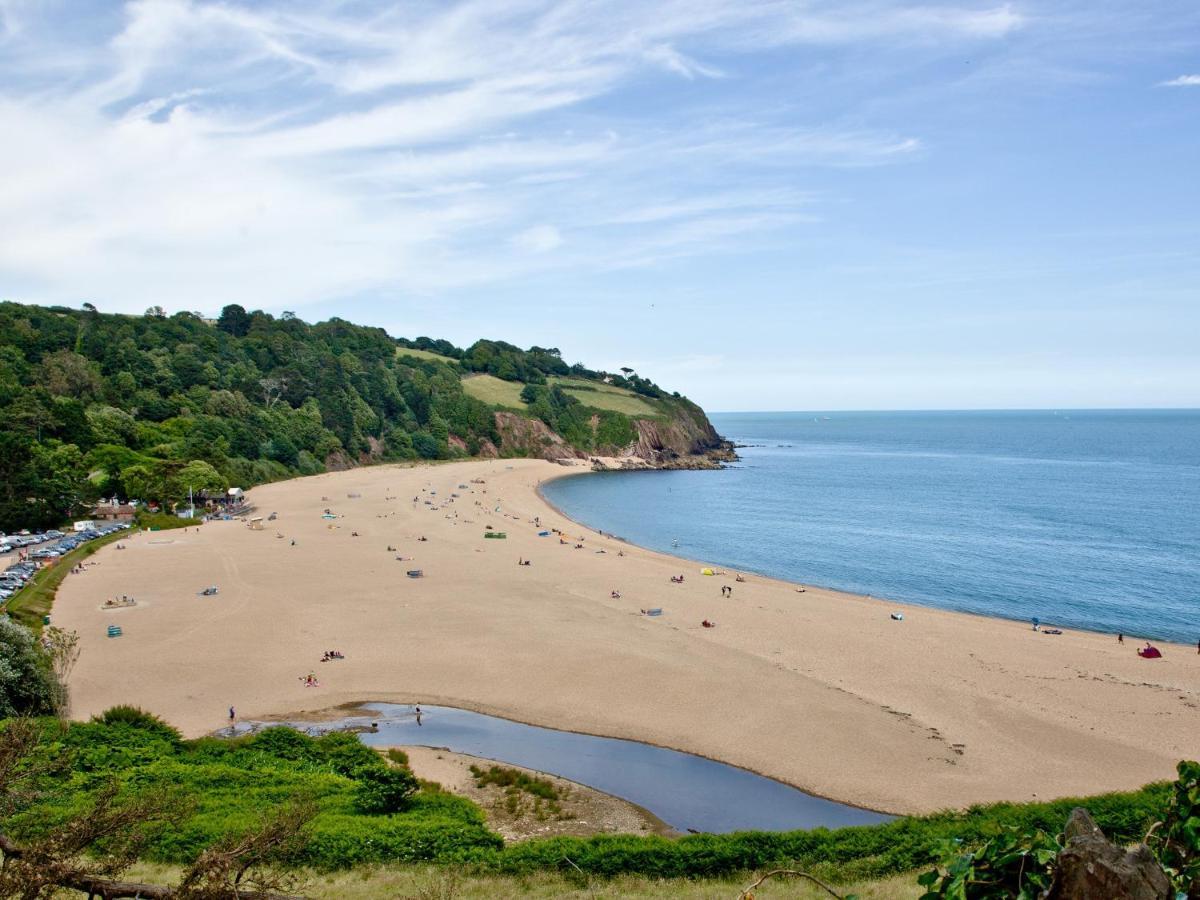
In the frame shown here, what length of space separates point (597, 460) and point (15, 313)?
3307 inches

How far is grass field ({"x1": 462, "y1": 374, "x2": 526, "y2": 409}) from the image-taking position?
142 m

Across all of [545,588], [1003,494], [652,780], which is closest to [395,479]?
[545,588]

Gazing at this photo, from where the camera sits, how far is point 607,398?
15525 centimetres

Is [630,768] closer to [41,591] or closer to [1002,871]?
[1002,871]

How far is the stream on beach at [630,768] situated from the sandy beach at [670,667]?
0.75m

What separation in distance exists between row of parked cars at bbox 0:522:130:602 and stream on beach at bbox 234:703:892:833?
2357 centimetres

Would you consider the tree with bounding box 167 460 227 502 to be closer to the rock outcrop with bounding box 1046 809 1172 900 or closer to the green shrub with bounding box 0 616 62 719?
the green shrub with bounding box 0 616 62 719

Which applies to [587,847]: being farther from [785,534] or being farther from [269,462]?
[269,462]

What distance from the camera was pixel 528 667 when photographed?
32.1 m

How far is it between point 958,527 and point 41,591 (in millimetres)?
65968

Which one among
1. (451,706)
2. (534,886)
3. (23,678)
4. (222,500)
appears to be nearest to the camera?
(534,886)

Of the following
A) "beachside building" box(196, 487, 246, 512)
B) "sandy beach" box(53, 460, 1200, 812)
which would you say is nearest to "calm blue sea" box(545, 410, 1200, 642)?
"sandy beach" box(53, 460, 1200, 812)

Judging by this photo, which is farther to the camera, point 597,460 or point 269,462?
point 597,460

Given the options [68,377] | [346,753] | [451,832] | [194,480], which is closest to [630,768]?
[451,832]
